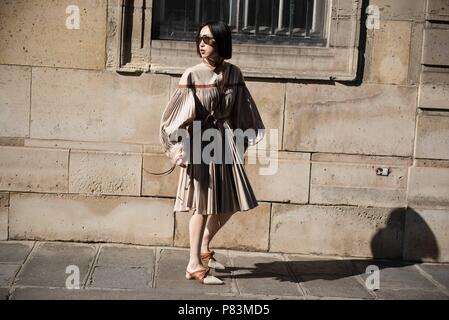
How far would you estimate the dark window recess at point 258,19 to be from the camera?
20.8 feet

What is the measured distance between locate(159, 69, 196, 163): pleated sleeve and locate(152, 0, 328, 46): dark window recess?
54.4 inches

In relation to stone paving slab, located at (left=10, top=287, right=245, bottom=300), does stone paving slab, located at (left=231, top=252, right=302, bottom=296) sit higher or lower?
higher

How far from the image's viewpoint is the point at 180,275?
5516 mm

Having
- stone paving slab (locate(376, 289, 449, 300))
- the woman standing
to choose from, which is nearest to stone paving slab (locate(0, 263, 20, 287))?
the woman standing

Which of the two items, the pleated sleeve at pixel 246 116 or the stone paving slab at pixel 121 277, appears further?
the pleated sleeve at pixel 246 116

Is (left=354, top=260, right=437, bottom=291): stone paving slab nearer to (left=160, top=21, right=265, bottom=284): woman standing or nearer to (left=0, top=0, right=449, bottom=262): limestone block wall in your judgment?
(left=0, top=0, right=449, bottom=262): limestone block wall

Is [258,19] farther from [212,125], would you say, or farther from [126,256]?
[126,256]

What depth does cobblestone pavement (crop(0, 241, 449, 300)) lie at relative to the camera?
507 cm

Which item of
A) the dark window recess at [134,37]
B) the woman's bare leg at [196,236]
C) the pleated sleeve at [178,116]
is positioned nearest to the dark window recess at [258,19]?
the dark window recess at [134,37]

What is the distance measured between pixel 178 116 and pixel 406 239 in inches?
103

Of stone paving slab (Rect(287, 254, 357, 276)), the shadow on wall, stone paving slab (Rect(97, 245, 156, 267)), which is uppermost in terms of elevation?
the shadow on wall

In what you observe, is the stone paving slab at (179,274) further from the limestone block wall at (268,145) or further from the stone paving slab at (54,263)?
the stone paving slab at (54,263)

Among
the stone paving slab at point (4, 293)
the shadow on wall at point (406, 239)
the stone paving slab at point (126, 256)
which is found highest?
the shadow on wall at point (406, 239)

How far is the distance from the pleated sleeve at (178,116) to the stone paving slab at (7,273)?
5.01ft
